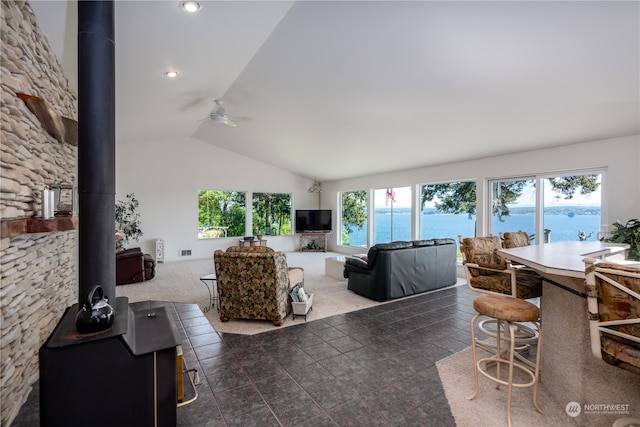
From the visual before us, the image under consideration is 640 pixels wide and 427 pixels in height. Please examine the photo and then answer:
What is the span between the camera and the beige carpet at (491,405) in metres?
1.99

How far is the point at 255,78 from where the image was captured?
4469mm

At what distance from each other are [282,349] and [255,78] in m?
3.67

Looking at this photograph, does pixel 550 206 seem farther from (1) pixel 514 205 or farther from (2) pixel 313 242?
(2) pixel 313 242

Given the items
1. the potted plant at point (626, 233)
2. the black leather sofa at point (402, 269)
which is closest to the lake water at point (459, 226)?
the potted plant at point (626, 233)

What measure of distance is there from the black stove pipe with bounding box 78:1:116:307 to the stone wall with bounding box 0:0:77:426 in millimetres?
369

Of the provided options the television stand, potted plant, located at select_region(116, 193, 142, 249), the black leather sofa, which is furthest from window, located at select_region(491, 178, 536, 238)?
potted plant, located at select_region(116, 193, 142, 249)

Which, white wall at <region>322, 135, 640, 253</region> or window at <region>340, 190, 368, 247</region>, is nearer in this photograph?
white wall at <region>322, 135, 640, 253</region>

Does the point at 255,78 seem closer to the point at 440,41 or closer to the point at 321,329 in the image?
the point at 440,41

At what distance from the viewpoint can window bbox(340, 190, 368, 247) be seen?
30.1 ft

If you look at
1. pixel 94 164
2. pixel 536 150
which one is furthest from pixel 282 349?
pixel 536 150

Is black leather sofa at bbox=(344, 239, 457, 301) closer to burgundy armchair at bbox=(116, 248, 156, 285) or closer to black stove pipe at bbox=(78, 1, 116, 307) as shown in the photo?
black stove pipe at bbox=(78, 1, 116, 307)

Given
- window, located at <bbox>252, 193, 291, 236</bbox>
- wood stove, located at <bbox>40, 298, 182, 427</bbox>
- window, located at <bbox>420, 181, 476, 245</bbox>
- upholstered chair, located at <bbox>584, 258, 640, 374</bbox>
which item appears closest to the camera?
upholstered chair, located at <bbox>584, 258, 640, 374</bbox>

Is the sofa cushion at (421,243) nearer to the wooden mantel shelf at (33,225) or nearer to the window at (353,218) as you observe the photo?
the window at (353,218)

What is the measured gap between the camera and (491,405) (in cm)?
217
